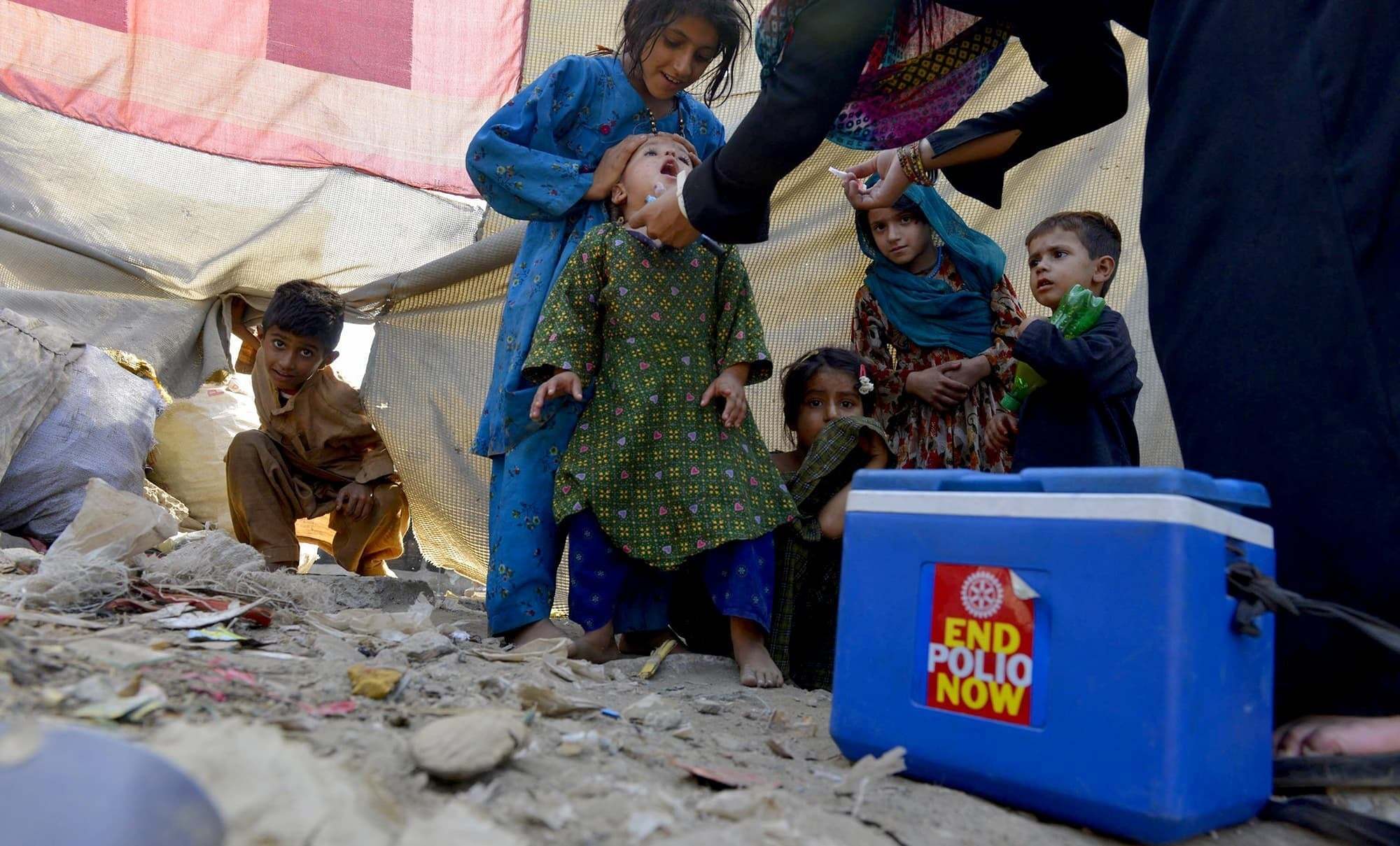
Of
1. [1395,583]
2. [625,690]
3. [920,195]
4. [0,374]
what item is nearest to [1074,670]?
[1395,583]

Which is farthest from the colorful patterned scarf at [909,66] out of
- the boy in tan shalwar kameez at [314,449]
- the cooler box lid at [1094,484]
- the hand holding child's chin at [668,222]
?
the boy in tan shalwar kameez at [314,449]

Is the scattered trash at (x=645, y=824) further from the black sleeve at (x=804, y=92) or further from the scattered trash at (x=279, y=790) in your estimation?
the black sleeve at (x=804, y=92)

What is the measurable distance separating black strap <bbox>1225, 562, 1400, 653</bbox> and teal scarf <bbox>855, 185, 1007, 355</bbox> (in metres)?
1.56

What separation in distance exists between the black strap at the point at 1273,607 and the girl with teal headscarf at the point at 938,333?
4.74ft

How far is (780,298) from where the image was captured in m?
3.27

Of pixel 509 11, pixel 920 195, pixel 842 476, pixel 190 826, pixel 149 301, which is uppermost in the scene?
pixel 509 11

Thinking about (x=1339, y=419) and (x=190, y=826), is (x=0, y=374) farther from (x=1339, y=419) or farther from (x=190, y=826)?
(x=1339, y=419)

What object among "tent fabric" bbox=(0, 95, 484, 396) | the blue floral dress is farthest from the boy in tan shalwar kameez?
the blue floral dress

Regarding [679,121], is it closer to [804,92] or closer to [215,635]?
[804,92]

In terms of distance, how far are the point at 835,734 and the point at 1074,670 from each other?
30 centimetres

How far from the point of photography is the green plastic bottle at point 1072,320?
91.7 inches

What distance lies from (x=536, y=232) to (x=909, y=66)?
92cm

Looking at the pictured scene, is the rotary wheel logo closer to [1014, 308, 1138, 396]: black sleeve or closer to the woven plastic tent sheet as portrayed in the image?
[1014, 308, 1138, 396]: black sleeve

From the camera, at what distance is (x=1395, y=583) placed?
112cm
